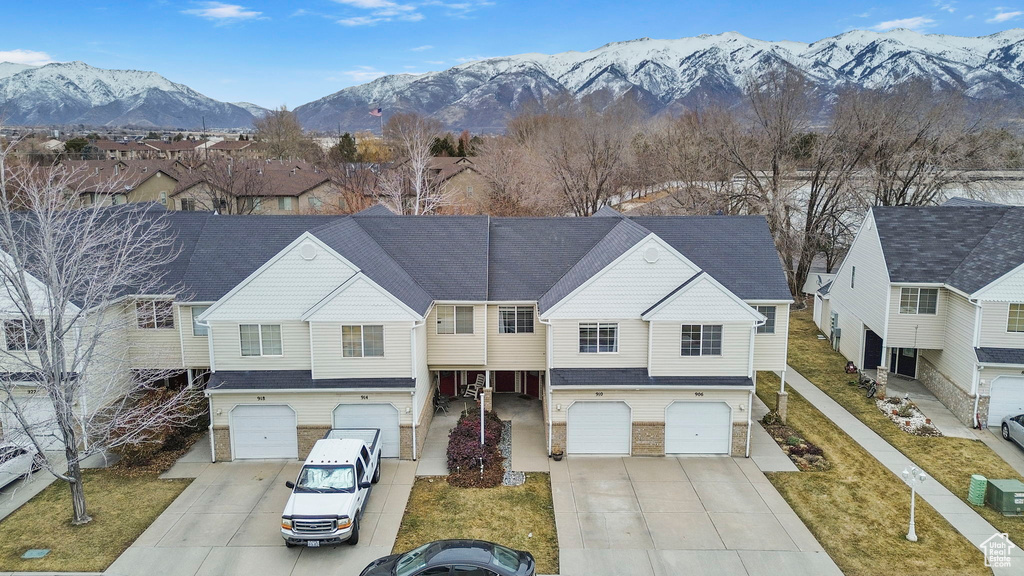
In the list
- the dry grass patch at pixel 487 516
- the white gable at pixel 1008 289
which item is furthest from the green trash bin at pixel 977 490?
the dry grass patch at pixel 487 516

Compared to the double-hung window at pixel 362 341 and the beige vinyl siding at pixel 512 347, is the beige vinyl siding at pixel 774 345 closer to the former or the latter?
the beige vinyl siding at pixel 512 347

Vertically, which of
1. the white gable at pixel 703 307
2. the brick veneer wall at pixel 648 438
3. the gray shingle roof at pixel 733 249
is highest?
the gray shingle roof at pixel 733 249

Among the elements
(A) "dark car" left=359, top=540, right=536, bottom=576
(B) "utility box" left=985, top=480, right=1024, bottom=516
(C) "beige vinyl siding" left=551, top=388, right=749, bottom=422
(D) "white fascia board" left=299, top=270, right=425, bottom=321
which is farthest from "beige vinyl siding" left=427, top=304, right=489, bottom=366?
(B) "utility box" left=985, top=480, right=1024, bottom=516

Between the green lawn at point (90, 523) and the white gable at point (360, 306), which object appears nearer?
the green lawn at point (90, 523)

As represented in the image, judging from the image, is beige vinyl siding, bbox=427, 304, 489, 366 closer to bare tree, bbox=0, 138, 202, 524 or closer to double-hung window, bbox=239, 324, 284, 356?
double-hung window, bbox=239, 324, 284, 356

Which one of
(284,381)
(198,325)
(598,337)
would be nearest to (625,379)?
(598,337)

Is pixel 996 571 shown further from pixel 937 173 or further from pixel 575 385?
pixel 937 173

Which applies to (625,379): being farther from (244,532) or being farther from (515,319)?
(244,532)
